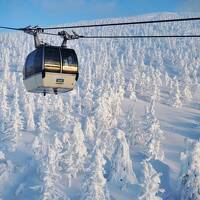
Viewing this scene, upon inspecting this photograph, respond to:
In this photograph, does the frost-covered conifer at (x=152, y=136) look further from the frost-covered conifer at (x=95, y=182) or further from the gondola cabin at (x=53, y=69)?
the gondola cabin at (x=53, y=69)

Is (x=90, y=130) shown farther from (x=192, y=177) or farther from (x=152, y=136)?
(x=192, y=177)

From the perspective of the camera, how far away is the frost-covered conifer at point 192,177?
5125 cm

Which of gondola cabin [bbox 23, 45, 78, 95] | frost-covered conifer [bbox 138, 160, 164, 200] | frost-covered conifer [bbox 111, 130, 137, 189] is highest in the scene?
Result: gondola cabin [bbox 23, 45, 78, 95]

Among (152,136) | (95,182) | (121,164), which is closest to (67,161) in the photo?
(121,164)

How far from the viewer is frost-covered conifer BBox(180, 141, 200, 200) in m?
51.2

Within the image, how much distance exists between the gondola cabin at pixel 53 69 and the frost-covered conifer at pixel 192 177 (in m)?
35.6

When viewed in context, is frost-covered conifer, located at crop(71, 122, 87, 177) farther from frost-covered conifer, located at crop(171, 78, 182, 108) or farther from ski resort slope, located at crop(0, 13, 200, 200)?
frost-covered conifer, located at crop(171, 78, 182, 108)

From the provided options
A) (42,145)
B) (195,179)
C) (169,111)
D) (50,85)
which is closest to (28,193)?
(42,145)

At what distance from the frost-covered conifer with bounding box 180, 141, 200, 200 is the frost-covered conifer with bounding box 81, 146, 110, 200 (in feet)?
30.7

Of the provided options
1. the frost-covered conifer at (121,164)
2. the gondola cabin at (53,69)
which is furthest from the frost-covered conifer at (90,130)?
the gondola cabin at (53,69)

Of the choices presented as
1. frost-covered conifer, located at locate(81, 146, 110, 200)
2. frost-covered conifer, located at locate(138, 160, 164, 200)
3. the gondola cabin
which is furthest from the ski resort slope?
the gondola cabin

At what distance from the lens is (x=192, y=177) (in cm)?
5247

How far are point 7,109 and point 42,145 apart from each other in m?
29.1

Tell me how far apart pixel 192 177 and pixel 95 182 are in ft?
36.2
